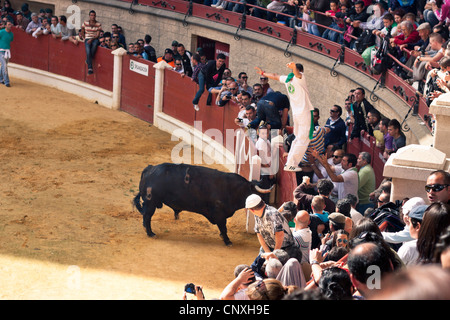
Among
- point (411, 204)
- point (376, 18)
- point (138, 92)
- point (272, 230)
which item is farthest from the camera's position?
point (138, 92)

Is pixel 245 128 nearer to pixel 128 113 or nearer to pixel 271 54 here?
pixel 271 54

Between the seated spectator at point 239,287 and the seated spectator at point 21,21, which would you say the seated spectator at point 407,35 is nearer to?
the seated spectator at point 239,287

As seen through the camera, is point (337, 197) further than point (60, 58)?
No

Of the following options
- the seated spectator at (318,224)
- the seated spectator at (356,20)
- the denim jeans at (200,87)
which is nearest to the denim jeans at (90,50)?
the denim jeans at (200,87)

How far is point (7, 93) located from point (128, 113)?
144 inches

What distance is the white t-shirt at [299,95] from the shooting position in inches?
362

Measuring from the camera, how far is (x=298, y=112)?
30.8ft

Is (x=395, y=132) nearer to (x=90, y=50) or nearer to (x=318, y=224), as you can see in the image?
(x=318, y=224)

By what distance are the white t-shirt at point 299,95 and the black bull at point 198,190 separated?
141 centimetres

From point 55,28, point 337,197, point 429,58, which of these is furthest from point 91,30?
point 337,197

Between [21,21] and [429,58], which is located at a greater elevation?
[429,58]

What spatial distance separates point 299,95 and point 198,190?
2.12 m

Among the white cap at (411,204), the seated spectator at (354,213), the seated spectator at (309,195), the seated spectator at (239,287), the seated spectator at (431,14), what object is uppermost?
the seated spectator at (431,14)
